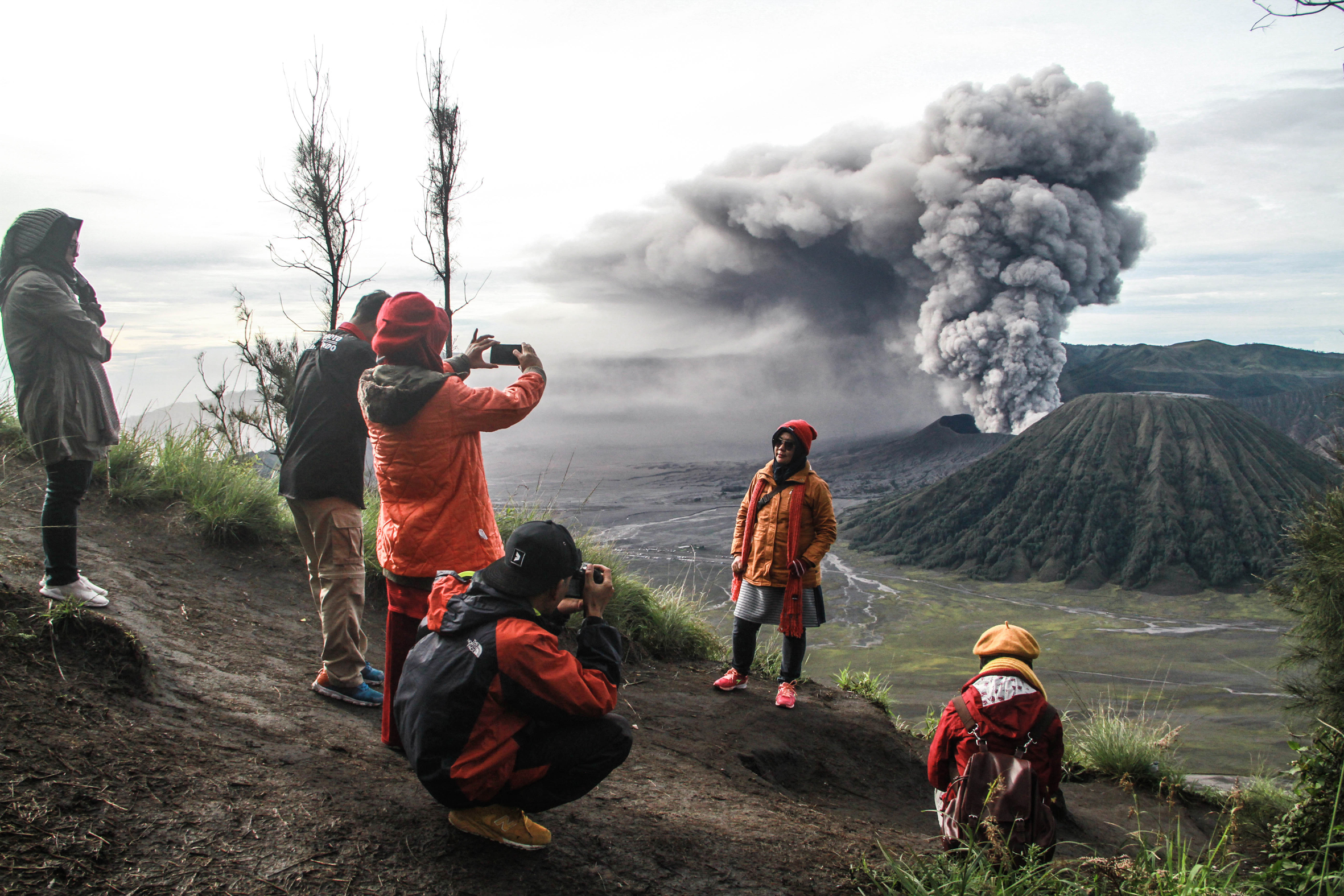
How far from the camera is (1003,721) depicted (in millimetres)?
2699

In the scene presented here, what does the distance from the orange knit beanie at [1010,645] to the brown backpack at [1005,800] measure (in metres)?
0.19

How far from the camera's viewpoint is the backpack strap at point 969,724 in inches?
106

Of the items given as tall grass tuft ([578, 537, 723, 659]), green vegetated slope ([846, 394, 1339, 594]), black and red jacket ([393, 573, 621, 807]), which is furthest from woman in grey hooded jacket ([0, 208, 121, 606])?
green vegetated slope ([846, 394, 1339, 594])

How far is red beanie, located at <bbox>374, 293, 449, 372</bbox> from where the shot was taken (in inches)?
112

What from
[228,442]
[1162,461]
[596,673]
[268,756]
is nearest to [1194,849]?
[596,673]

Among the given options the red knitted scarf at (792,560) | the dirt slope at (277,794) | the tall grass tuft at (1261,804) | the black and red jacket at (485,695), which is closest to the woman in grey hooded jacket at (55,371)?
the dirt slope at (277,794)

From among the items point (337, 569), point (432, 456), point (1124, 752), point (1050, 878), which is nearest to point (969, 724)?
point (1050, 878)

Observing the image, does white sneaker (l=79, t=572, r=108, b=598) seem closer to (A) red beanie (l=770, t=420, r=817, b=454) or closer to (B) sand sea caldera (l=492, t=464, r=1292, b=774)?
(A) red beanie (l=770, t=420, r=817, b=454)

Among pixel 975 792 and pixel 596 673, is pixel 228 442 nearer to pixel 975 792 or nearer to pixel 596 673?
pixel 596 673

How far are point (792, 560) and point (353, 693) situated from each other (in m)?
2.68

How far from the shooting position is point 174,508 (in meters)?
6.05

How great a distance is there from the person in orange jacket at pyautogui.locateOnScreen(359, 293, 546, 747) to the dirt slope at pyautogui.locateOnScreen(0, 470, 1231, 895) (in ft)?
2.04

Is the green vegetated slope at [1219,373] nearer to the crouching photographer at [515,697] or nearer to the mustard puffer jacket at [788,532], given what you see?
the mustard puffer jacket at [788,532]

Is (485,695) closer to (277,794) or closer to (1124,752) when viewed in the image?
(277,794)
